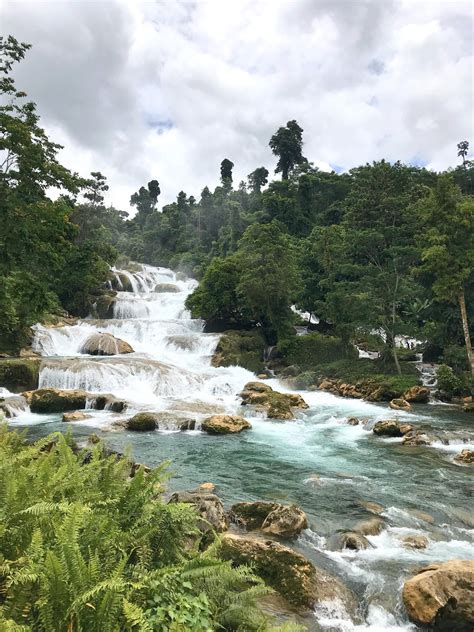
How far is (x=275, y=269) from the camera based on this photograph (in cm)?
3189

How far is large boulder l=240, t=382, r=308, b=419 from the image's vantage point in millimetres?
18359

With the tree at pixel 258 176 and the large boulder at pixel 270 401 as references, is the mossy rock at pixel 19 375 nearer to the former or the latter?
the large boulder at pixel 270 401

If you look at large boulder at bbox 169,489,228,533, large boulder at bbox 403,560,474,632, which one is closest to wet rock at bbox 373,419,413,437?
large boulder at bbox 169,489,228,533

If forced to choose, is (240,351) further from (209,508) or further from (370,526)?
(209,508)

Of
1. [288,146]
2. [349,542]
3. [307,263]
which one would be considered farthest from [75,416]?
[288,146]

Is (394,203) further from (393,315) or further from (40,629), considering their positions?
(40,629)

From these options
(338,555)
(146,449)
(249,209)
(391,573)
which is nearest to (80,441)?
(146,449)

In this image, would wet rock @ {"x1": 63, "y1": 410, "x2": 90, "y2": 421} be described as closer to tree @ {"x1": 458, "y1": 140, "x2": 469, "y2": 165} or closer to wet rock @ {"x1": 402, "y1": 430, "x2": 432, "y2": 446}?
wet rock @ {"x1": 402, "y1": 430, "x2": 432, "y2": 446}

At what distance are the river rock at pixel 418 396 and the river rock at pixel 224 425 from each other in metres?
9.63

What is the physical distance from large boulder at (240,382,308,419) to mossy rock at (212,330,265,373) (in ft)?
22.6

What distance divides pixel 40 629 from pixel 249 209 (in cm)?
6836

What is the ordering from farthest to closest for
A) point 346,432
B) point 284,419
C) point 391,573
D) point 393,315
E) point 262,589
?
1. point 393,315
2. point 284,419
3. point 346,432
4. point 391,573
5. point 262,589

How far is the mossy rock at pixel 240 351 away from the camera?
2898 centimetres

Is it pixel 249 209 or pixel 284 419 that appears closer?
pixel 284 419
